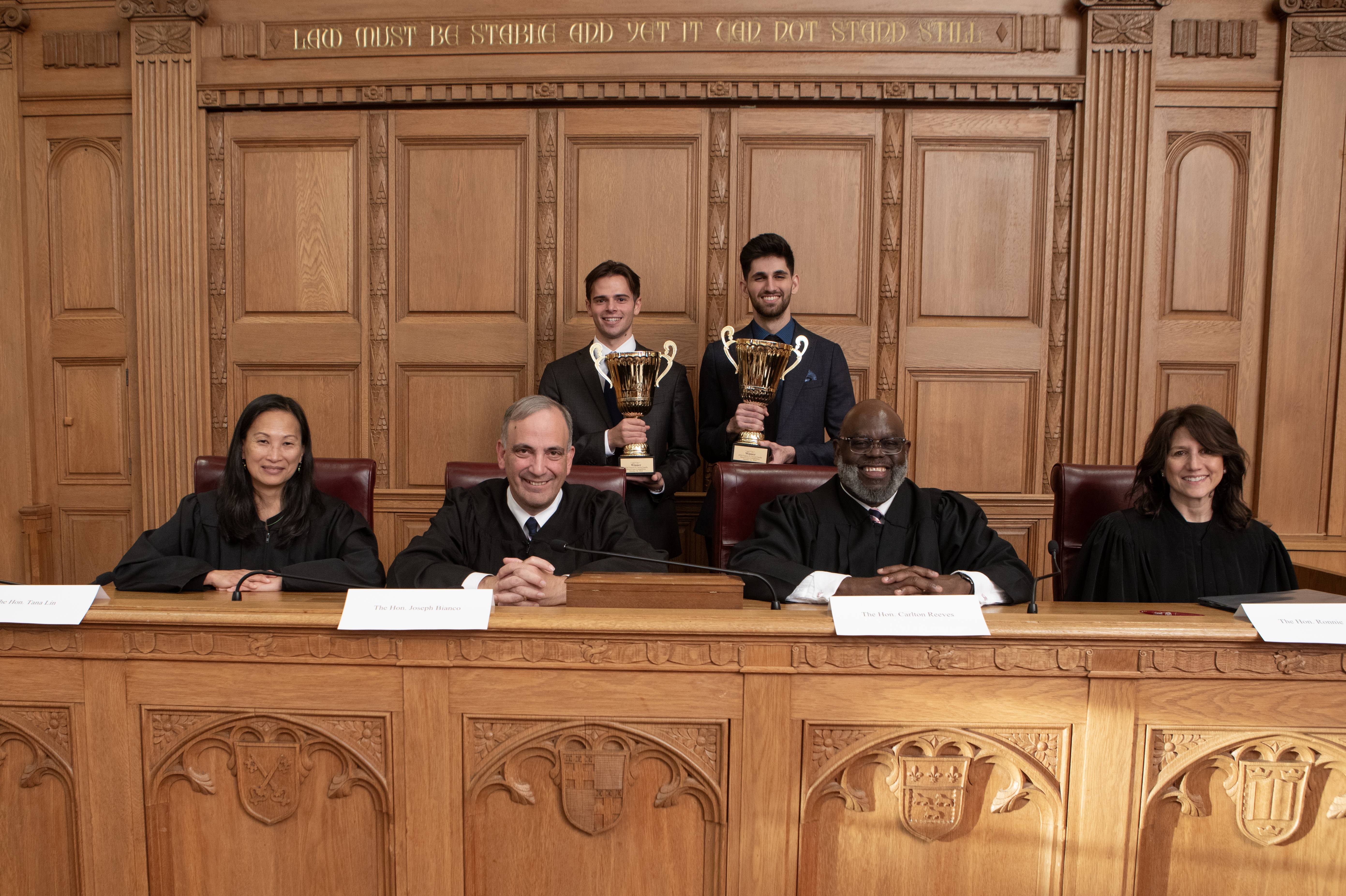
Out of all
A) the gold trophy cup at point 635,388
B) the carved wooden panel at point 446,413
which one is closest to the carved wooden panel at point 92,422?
the carved wooden panel at point 446,413

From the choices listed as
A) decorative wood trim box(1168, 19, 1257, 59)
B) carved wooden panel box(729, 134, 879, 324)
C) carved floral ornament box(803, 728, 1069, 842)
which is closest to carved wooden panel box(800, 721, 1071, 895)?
carved floral ornament box(803, 728, 1069, 842)

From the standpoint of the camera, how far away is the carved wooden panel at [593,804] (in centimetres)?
174

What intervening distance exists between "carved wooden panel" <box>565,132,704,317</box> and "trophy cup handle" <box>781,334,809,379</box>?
0.90 m

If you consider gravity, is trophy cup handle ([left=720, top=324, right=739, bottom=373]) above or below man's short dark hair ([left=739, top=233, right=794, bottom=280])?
below

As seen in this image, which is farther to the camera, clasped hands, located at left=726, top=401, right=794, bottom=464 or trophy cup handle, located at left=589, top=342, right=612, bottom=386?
trophy cup handle, located at left=589, top=342, right=612, bottom=386

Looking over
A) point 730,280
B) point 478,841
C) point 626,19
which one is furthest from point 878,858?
point 626,19

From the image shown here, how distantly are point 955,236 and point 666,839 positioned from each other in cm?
359

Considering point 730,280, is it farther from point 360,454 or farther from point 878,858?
point 878,858

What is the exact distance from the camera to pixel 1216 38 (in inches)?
169

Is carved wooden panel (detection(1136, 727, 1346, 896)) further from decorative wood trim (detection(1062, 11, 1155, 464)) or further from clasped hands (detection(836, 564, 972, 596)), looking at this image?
decorative wood trim (detection(1062, 11, 1155, 464))

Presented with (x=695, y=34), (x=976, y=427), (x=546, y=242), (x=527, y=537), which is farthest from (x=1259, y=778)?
(x=695, y=34)

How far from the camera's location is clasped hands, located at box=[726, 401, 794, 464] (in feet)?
11.3

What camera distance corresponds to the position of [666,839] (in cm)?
176

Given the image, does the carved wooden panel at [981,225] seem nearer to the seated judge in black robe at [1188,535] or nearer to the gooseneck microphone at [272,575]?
the seated judge in black robe at [1188,535]
